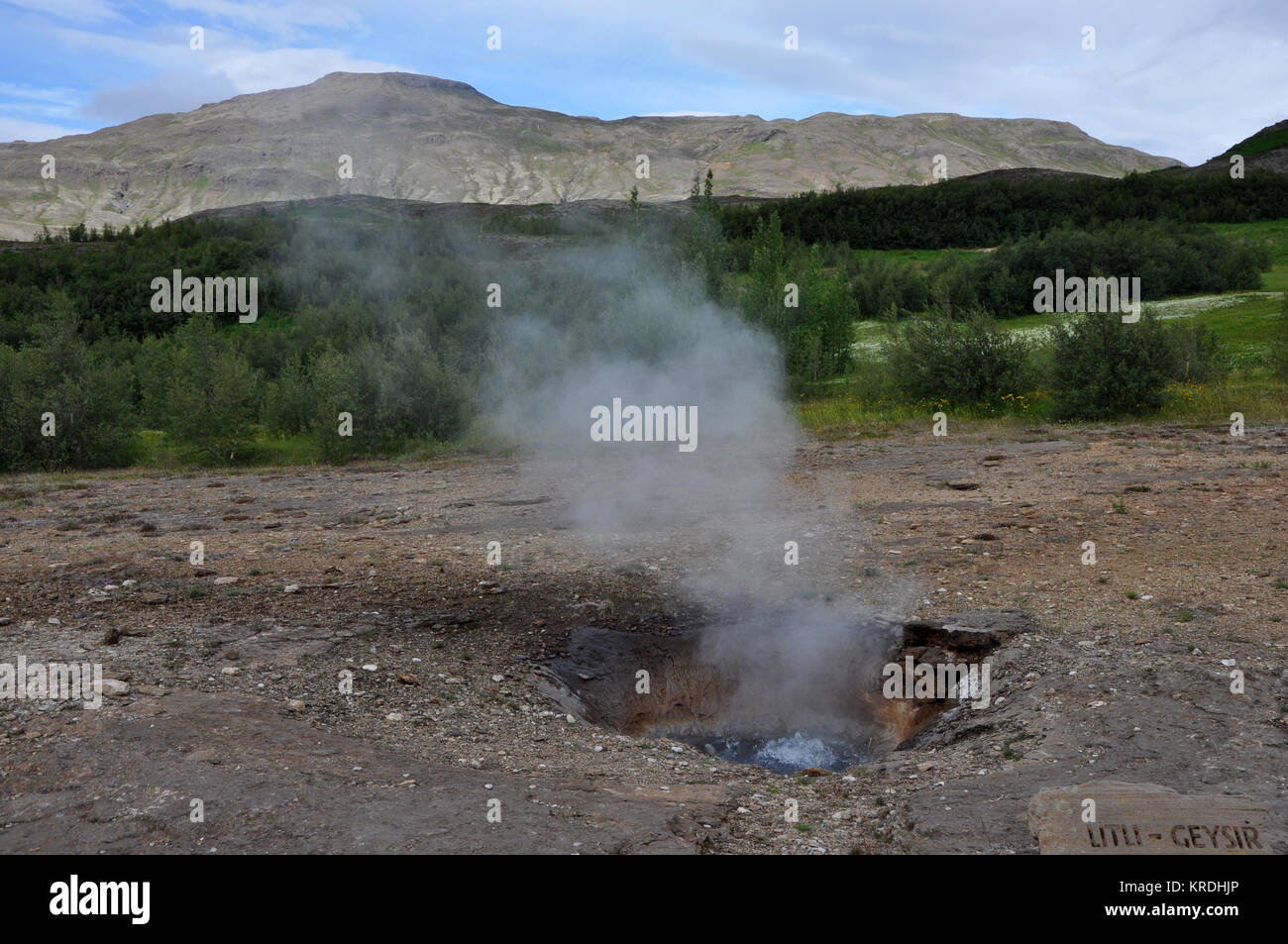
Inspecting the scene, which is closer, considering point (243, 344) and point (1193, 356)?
point (1193, 356)

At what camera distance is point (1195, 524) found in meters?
8.91

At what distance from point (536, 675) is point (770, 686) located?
1.68m

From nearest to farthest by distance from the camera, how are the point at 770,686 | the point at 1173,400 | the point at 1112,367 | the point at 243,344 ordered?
1. the point at 770,686
2. the point at 1112,367
3. the point at 1173,400
4. the point at 243,344

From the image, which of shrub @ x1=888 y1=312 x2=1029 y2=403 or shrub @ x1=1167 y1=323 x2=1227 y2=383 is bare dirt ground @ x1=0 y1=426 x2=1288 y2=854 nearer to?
shrub @ x1=1167 y1=323 x2=1227 y2=383

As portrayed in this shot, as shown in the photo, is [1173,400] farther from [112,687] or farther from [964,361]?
[112,687]

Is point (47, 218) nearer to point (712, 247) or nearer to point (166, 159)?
point (166, 159)

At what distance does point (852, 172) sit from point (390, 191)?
284 ft

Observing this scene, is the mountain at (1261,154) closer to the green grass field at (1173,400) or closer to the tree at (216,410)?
the green grass field at (1173,400)

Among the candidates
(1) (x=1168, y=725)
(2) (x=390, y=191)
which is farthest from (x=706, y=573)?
(2) (x=390, y=191)

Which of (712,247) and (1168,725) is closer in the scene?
(1168,725)

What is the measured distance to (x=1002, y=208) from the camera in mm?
56562

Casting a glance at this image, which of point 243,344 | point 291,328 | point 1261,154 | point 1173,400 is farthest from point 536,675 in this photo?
point 1261,154

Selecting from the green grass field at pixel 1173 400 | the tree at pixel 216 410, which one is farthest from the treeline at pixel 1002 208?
the tree at pixel 216 410
